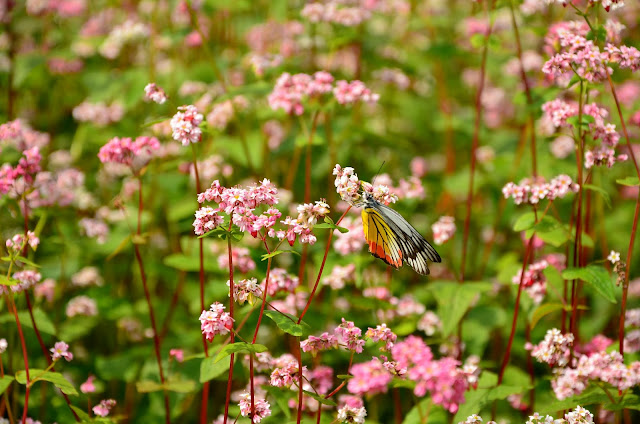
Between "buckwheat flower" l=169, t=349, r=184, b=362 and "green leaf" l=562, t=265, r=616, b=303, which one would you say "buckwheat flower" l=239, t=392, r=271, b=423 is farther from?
"green leaf" l=562, t=265, r=616, b=303

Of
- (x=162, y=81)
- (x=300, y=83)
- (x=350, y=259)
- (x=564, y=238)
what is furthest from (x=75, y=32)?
(x=564, y=238)

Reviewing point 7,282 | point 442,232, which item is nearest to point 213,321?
point 7,282

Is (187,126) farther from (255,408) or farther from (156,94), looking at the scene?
(255,408)

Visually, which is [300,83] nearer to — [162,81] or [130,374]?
[130,374]

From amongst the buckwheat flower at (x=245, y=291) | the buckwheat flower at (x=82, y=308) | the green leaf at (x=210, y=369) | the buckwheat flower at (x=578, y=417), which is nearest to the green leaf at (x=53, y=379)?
the green leaf at (x=210, y=369)

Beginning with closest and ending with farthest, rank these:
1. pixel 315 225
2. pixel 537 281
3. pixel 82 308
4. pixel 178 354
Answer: pixel 315 225 < pixel 178 354 < pixel 537 281 < pixel 82 308
